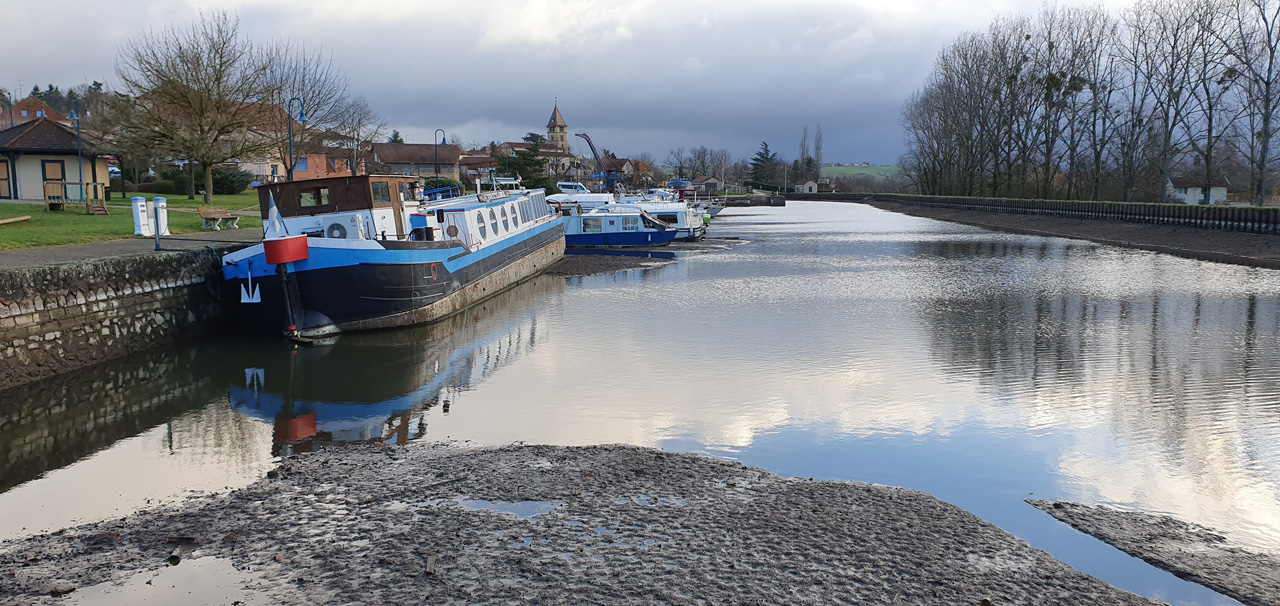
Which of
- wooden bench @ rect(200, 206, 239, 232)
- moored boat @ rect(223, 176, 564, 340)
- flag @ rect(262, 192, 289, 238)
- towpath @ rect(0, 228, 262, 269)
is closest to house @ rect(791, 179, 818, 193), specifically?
wooden bench @ rect(200, 206, 239, 232)

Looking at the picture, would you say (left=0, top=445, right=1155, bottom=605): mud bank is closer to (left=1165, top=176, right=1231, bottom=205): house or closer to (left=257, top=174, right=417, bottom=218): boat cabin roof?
(left=257, top=174, right=417, bottom=218): boat cabin roof

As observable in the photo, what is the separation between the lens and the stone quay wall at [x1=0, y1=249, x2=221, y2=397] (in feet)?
42.6

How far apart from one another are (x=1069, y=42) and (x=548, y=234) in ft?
172

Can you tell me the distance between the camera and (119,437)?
11195mm

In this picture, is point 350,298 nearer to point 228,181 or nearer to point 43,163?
point 43,163

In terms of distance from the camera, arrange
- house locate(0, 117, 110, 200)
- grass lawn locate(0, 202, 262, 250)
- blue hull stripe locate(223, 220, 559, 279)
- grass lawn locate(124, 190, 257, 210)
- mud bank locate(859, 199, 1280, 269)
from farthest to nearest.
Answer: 1. grass lawn locate(124, 190, 257, 210)
2. mud bank locate(859, 199, 1280, 269)
3. house locate(0, 117, 110, 200)
4. grass lawn locate(0, 202, 262, 250)
5. blue hull stripe locate(223, 220, 559, 279)

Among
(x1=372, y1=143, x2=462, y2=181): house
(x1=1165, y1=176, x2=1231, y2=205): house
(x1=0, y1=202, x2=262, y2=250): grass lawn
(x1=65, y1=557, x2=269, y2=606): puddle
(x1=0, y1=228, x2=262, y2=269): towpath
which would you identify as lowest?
(x1=65, y1=557, x2=269, y2=606): puddle

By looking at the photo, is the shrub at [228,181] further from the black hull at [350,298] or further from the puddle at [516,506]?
the puddle at [516,506]

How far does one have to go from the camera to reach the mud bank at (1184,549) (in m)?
6.39

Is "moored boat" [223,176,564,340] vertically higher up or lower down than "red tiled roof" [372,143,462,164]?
lower down

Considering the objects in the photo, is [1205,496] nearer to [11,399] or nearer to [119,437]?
[119,437]

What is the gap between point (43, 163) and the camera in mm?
33375

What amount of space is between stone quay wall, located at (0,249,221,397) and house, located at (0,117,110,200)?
18.1 meters

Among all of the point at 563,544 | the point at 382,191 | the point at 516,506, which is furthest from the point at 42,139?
the point at 563,544
